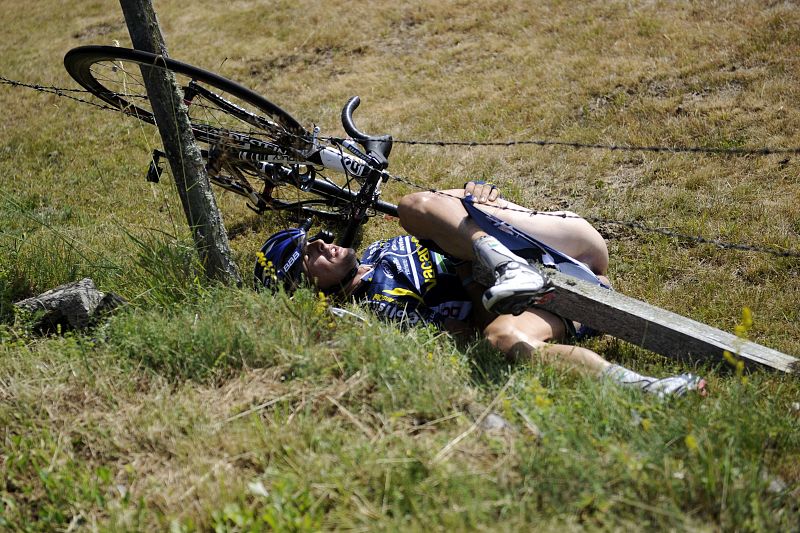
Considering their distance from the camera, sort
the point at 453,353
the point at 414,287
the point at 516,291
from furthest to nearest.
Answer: the point at 414,287 < the point at 453,353 < the point at 516,291

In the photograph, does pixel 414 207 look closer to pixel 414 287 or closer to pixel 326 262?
pixel 414 287

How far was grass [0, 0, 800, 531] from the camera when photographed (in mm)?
2312

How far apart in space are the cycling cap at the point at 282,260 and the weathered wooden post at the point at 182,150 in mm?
181

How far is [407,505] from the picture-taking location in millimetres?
2289

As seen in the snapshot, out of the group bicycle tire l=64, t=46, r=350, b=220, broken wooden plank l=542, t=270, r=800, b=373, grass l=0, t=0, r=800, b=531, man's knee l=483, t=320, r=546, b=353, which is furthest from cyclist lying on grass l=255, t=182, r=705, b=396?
bicycle tire l=64, t=46, r=350, b=220

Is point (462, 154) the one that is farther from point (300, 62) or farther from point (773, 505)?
point (773, 505)

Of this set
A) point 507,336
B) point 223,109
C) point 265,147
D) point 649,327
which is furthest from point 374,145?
point 649,327

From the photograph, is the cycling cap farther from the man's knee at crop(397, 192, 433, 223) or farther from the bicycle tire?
the bicycle tire

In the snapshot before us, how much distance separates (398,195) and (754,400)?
3.71m

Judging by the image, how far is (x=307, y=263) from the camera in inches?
159

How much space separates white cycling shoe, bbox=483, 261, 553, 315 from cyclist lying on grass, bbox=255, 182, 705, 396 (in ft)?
0.19

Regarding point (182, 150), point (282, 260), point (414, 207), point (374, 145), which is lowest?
point (282, 260)

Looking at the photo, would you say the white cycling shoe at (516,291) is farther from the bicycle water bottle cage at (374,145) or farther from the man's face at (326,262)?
the bicycle water bottle cage at (374,145)

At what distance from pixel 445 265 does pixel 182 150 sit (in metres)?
1.65
